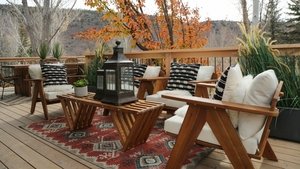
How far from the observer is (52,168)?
2191 millimetres

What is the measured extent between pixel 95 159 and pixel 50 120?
173 centimetres

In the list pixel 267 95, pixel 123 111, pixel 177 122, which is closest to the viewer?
pixel 267 95

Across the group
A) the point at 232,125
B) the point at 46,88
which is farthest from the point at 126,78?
the point at 46,88

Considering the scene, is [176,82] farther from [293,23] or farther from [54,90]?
[293,23]

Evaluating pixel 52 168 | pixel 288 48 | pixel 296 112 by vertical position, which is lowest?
pixel 52 168

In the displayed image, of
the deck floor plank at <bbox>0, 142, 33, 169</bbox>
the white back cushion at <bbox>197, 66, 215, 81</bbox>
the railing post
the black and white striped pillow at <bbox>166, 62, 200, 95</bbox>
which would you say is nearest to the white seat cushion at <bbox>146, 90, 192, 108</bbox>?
the black and white striped pillow at <bbox>166, 62, 200, 95</bbox>

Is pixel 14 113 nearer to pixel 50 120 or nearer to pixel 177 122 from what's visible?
pixel 50 120

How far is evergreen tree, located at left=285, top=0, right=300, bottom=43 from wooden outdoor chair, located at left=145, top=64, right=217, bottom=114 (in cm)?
1254

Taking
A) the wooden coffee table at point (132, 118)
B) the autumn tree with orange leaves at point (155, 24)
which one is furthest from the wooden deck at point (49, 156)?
the autumn tree with orange leaves at point (155, 24)

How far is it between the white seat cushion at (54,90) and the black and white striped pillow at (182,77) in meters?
1.71

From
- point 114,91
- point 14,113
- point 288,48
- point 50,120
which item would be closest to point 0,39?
point 14,113

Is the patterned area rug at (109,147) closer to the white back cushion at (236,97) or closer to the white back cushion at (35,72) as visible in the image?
the white back cushion at (236,97)

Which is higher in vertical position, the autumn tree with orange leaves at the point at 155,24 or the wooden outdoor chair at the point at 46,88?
the autumn tree with orange leaves at the point at 155,24

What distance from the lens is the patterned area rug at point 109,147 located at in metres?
2.27
